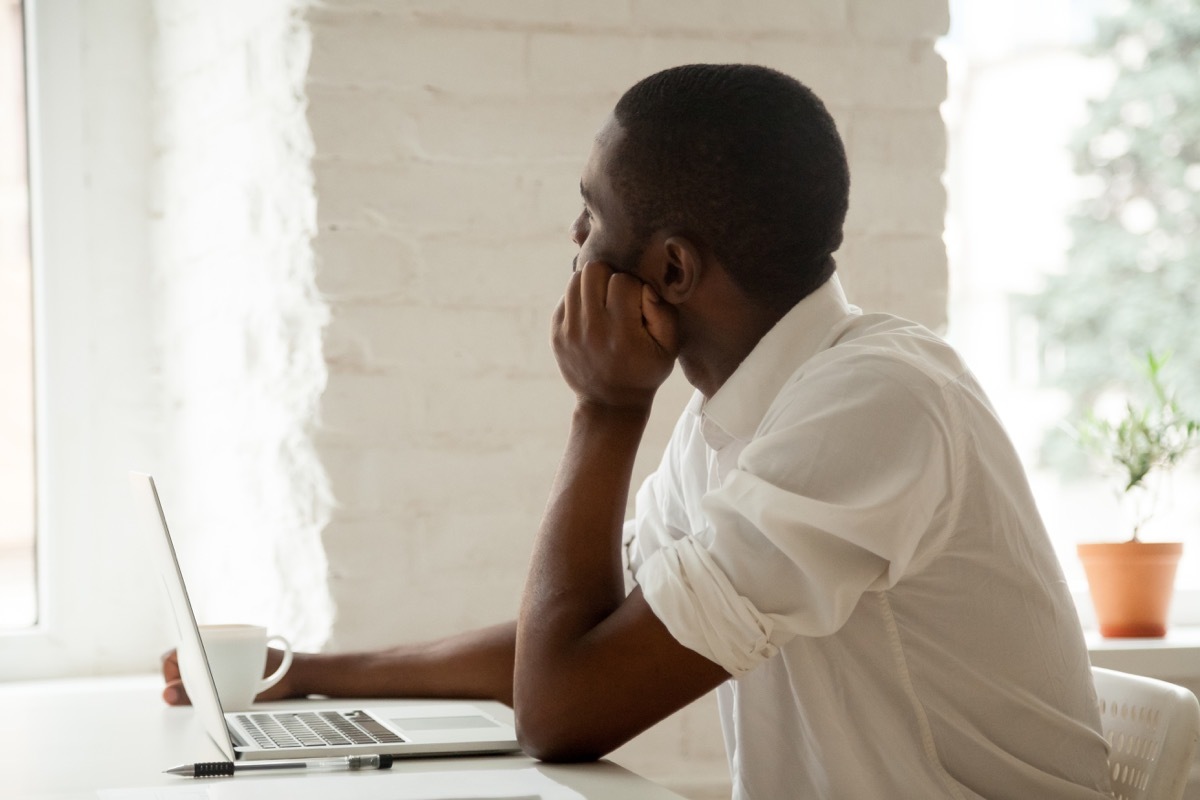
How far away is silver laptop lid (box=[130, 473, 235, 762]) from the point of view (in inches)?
39.9

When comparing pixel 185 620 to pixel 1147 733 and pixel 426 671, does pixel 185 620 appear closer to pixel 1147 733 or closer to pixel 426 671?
pixel 426 671

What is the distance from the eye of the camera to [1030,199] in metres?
2.37

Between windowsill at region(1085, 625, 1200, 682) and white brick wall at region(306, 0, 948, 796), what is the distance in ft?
1.93

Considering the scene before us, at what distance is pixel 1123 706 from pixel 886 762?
0.81 feet

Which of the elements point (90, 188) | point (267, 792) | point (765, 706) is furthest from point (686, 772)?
point (90, 188)

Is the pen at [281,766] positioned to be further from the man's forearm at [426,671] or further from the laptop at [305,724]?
the man's forearm at [426,671]

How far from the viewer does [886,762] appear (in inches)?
42.3

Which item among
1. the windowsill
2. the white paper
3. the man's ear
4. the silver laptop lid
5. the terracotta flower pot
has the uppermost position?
the man's ear

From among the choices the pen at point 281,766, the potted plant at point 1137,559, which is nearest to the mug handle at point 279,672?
the pen at point 281,766

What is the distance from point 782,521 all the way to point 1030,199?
5.30ft

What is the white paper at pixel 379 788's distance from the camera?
0.91 meters

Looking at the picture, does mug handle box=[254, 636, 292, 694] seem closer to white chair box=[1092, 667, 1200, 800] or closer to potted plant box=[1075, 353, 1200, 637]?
white chair box=[1092, 667, 1200, 800]

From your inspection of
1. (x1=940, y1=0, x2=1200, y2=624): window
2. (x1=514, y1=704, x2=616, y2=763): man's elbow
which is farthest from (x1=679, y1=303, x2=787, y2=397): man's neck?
(x1=940, y1=0, x2=1200, y2=624): window

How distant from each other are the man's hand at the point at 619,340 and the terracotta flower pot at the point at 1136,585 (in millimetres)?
1125
